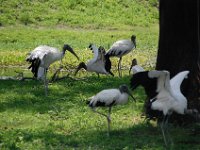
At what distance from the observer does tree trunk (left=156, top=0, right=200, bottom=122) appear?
9.70 m

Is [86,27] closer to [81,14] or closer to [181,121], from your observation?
[81,14]

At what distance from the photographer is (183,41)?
9750mm

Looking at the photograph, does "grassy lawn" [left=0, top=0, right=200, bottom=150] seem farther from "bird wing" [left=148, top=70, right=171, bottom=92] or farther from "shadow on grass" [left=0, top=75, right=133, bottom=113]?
"bird wing" [left=148, top=70, right=171, bottom=92]

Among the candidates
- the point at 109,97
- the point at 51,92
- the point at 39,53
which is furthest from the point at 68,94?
the point at 109,97

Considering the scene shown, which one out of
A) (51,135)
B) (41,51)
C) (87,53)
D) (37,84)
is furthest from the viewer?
(87,53)

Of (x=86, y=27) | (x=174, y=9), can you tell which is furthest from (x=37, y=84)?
(x=86, y=27)

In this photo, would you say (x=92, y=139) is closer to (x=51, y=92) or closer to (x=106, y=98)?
(x=106, y=98)

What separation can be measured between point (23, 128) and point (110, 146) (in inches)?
68.6

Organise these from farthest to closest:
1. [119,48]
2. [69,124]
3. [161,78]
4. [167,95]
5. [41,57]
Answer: [119,48], [41,57], [69,124], [167,95], [161,78]

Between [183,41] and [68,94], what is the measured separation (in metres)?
3.46

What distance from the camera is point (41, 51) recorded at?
507 inches

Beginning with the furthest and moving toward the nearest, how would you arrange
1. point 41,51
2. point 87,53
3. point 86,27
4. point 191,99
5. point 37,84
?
1. point 86,27
2. point 87,53
3. point 37,84
4. point 41,51
5. point 191,99

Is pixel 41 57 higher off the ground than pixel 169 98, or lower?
higher

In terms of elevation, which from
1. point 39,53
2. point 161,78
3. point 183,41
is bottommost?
point 39,53
